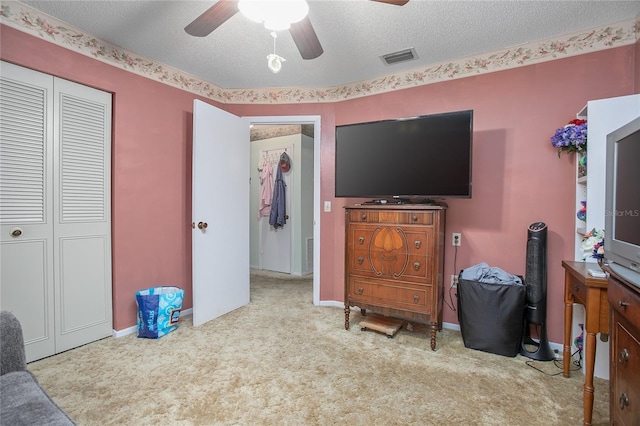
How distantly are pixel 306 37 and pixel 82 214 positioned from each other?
2.09 m

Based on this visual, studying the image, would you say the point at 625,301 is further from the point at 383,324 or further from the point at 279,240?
the point at 279,240

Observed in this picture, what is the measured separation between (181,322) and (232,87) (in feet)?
8.00

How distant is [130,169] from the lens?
250 centimetres

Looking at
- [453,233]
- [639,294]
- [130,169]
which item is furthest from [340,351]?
[130,169]

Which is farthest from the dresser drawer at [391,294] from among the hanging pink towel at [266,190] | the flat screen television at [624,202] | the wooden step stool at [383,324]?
the hanging pink towel at [266,190]

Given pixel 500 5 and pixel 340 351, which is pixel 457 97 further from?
pixel 340 351

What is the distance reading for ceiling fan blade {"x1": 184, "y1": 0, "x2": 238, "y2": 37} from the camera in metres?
1.38

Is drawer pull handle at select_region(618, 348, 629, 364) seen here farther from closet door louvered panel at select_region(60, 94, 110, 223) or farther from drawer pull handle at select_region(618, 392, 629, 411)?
closet door louvered panel at select_region(60, 94, 110, 223)

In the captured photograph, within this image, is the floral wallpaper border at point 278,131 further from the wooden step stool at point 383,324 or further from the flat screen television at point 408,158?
the wooden step stool at point 383,324

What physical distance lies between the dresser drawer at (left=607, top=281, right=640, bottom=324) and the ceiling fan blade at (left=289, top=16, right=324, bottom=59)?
1.73m

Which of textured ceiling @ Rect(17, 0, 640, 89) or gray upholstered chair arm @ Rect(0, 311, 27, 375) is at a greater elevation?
textured ceiling @ Rect(17, 0, 640, 89)

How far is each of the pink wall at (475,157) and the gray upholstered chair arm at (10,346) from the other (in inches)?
51.6

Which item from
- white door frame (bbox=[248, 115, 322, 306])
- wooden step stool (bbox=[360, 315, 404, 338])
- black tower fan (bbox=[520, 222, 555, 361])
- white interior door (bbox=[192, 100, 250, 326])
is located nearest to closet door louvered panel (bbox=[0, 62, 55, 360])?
white interior door (bbox=[192, 100, 250, 326])

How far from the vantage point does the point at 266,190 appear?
4898 millimetres
